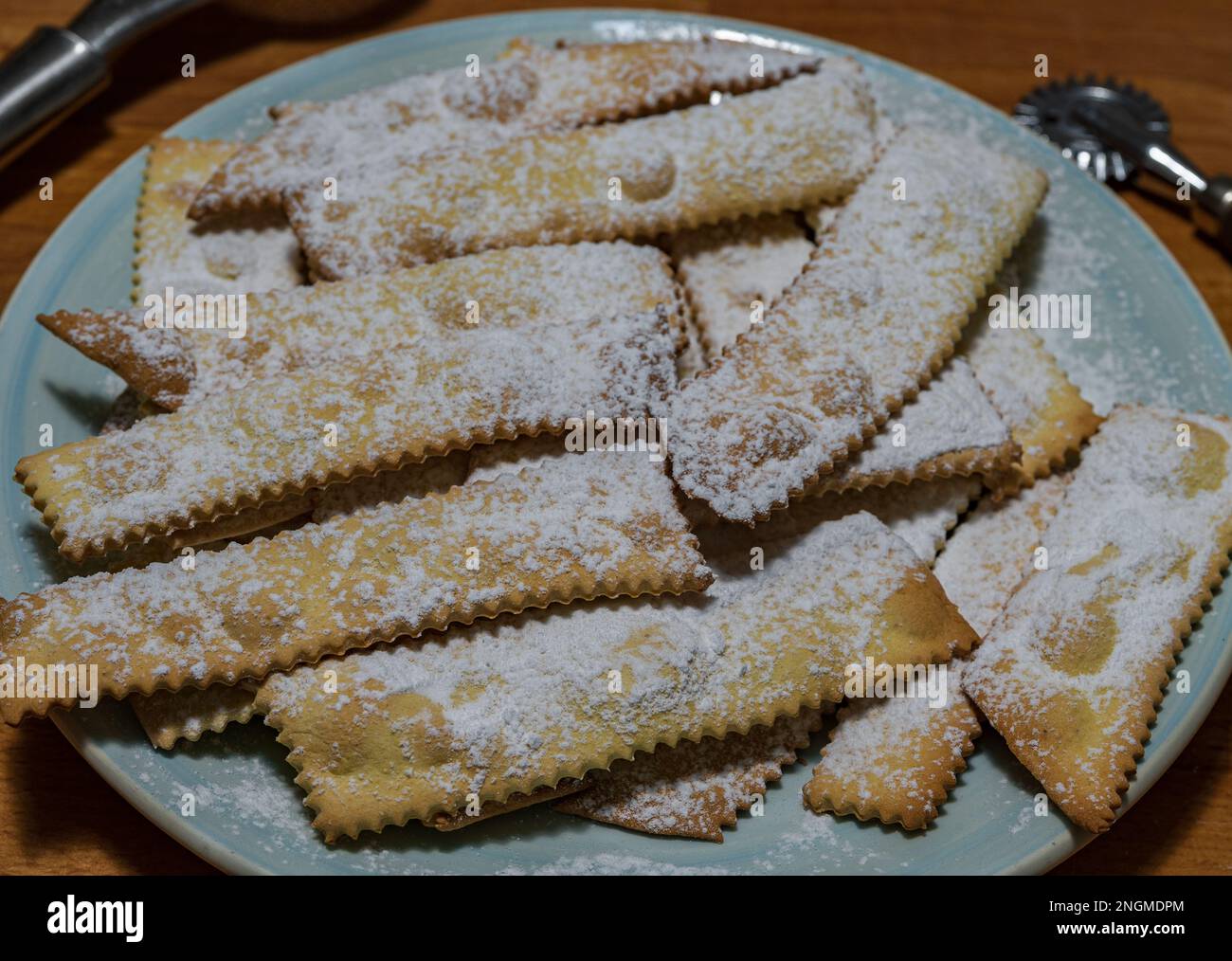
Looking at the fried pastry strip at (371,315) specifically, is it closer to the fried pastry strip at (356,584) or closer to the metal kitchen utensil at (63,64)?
the fried pastry strip at (356,584)

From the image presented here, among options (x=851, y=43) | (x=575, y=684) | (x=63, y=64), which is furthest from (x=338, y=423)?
(x=851, y=43)

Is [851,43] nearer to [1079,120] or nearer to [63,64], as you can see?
[1079,120]

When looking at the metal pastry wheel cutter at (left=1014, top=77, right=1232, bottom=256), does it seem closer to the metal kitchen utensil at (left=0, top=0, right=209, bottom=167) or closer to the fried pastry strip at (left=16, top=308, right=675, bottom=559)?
the fried pastry strip at (left=16, top=308, right=675, bottom=559)

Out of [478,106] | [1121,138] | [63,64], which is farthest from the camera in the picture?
[1121,138]

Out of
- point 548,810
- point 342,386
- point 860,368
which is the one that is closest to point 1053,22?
point 860,368

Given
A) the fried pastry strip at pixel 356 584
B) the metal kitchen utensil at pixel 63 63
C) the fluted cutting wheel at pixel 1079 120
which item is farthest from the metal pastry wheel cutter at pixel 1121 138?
the metal kitchen utensil at pixel 63 63

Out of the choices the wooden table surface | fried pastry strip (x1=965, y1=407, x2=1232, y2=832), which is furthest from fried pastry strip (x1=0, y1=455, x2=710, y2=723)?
fried pastry strip (x1=965, y1=407, x2=1232, y2=832)

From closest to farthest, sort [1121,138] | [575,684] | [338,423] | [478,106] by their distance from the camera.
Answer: [575,684] < [338,423] < [478,106] < [1121,138]
